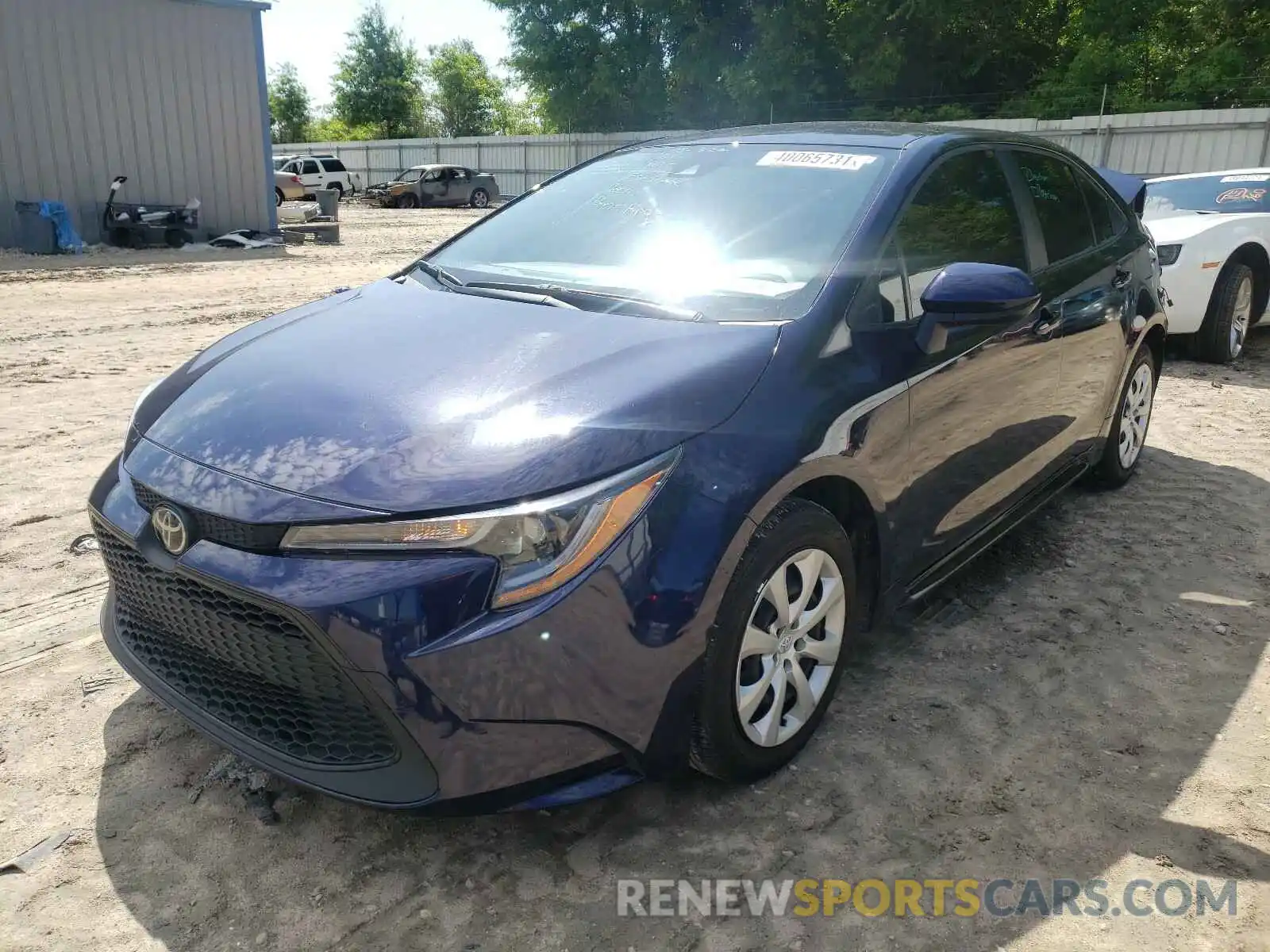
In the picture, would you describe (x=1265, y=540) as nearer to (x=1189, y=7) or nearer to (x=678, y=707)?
(x=678, y=707)

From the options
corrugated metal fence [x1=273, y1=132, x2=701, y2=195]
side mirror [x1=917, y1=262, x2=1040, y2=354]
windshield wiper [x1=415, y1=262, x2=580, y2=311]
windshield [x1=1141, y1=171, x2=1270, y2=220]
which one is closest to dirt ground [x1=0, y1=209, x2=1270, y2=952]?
side mirror [x1=917, y1=262, x2=1040, y2=354]

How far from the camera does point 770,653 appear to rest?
2.37 m

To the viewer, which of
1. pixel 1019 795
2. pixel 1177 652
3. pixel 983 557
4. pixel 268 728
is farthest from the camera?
pixel 983 557

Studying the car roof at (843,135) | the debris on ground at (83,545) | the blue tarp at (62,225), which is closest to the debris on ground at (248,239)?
the blue tarp at (62,225)

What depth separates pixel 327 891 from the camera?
6.95 ft

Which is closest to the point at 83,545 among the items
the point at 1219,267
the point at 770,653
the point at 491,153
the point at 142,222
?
the point at 770,653

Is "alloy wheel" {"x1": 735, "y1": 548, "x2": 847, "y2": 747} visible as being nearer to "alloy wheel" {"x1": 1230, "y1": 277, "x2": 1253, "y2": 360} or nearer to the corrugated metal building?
"alloy wheel" {"x1": 1230, "y1": 277, "x2": 1253, "y2": 360}

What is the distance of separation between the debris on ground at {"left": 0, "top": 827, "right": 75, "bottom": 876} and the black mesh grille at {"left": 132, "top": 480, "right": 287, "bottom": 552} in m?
0.83

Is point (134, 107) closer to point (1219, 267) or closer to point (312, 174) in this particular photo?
point (1219, 267)

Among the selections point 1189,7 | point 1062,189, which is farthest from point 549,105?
point 1062,189

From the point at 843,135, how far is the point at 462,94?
67.1m

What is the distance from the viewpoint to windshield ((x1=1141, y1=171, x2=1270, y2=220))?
7.71 meters

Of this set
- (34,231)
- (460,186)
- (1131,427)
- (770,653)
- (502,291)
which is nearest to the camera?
(770,653)

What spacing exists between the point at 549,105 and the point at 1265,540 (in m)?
40.7
